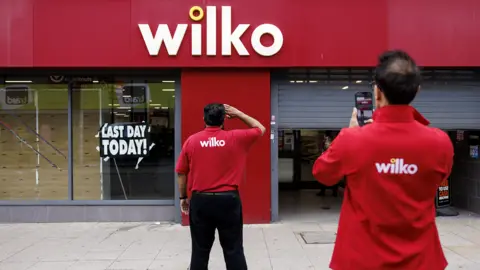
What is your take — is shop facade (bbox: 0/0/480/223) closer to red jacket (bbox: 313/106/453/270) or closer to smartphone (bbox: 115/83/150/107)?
smartphone (bbox: 115/83/150/107)

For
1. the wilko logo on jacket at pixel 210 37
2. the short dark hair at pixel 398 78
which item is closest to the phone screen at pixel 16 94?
the wilko logo on jacket at pixel 210 37

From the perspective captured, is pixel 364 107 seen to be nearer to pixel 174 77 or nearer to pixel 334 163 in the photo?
pixel 334 163

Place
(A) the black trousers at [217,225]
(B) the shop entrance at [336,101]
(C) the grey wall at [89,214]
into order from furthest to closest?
(C) the grey wall at [89,214] < (B) the shop entrance at [336,101] < (A) the black trousers at [217,225]

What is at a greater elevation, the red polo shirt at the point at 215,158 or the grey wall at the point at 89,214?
the red polo shirt at the point at 215,158

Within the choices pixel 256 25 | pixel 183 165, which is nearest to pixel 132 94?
pixel 256 25

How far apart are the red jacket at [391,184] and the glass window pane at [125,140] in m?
6.36

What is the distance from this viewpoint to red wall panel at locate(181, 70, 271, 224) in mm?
7672

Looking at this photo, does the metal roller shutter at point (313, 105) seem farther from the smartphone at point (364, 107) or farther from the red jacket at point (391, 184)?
the red jacket at point (391, 184)

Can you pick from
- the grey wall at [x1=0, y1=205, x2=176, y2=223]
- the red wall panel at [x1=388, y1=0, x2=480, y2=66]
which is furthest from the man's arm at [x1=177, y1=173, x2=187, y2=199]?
the red wall panel at [x1=388, y1=0, x2=480, y2=66]

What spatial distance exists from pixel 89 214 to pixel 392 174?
7186 millimetres

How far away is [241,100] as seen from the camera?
7695 millimetres

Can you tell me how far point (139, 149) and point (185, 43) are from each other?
2261 millimetres

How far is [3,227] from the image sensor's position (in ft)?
25.6

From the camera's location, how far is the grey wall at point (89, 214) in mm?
8109
